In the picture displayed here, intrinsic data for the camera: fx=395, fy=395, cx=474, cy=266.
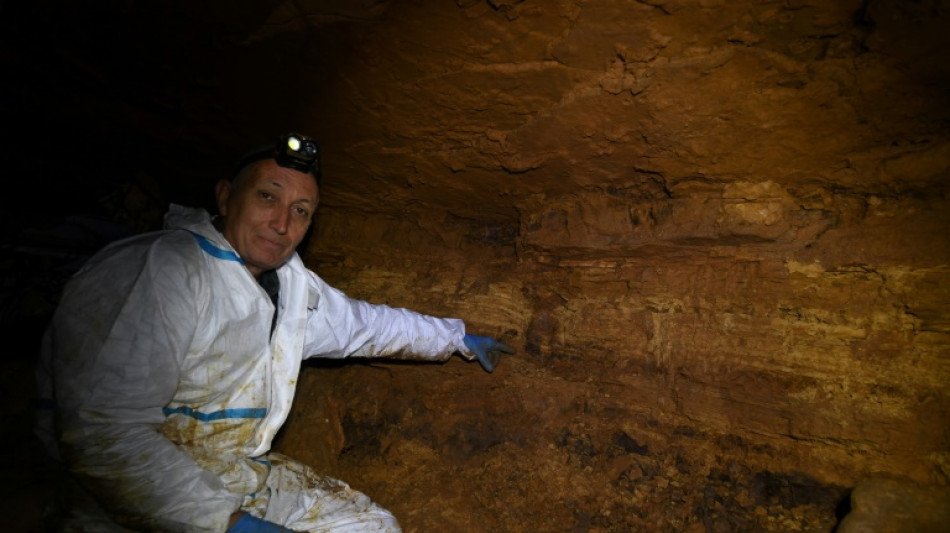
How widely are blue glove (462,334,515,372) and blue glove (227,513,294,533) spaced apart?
1514 mm

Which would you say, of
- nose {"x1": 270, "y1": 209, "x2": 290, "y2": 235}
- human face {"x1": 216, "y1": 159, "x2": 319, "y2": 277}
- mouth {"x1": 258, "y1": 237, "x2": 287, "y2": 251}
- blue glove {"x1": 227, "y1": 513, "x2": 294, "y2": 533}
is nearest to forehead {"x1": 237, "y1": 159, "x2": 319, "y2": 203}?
human face {"x1": 216, "y1": 159, "x2": 319, "y2": 277}

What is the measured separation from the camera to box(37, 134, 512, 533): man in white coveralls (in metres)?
1.40

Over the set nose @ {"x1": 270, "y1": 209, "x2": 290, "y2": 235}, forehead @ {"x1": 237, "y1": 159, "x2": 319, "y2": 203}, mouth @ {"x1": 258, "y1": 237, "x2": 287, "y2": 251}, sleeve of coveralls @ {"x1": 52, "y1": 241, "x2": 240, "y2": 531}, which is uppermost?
forehead @ {"x1": 237, "y1": 159, "x2": 319, "y2": 203}

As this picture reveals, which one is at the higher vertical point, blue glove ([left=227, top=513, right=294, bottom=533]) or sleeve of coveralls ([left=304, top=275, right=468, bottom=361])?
sleeve of coveralls ([left=304, top=275, right=468, bottom=361])

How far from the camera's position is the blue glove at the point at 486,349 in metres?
2.88

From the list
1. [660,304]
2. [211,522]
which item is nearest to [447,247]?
[660,304]

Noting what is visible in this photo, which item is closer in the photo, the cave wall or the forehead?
the cave wall

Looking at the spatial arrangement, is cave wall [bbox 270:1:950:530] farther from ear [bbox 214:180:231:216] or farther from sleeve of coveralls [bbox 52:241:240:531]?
sleeve of coveralls [bbox 52:241:240:531]

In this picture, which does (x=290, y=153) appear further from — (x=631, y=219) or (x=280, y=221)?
(x=631, y=219)

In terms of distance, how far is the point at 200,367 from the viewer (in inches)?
67.3

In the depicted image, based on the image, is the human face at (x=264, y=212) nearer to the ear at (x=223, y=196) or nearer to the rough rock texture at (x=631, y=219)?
the ear at (x=223, y=196)

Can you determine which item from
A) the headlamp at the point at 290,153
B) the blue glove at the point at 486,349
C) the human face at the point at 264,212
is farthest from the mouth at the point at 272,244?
the blue glove at the point at 486,349

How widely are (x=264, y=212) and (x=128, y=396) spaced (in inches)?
36.8

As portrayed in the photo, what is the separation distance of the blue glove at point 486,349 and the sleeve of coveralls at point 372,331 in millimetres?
61
